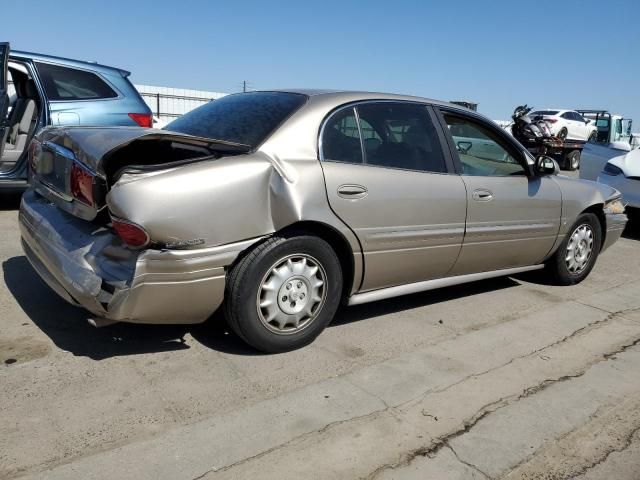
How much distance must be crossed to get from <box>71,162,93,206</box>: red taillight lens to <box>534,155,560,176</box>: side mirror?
331 cm

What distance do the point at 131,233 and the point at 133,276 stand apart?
0.68 ft

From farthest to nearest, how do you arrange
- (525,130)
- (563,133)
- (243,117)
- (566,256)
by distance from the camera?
(563,133) → (525,130) → (566,256) → (243,117)

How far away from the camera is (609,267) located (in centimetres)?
600

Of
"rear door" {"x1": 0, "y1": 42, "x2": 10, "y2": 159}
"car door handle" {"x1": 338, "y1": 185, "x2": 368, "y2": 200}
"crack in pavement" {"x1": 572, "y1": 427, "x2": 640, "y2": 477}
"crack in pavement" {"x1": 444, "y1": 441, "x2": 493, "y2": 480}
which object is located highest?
"rear door" {"x1": 0, "y1": 42, "x2": 10, "y2": 159}

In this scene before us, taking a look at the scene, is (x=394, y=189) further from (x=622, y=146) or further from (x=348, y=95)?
(x=622, y=146)

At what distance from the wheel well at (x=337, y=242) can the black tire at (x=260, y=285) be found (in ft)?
0.15

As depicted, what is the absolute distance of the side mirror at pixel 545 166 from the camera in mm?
4398

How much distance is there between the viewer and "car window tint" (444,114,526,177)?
13.3ft

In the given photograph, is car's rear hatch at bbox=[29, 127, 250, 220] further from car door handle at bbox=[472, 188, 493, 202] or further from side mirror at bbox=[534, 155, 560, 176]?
side mirror at bbox=[534, 155, 560, 176]

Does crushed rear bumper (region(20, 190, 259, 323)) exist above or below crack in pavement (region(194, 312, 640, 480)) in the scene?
above

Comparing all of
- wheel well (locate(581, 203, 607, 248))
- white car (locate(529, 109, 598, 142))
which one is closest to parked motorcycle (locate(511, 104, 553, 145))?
white car (locate(529, 109, 598, 142))

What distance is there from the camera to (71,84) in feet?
20.7

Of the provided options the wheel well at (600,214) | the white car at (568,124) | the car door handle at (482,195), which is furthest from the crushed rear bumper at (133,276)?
the white car at (568,124)

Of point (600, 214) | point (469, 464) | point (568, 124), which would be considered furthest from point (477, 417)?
point (568, 124)
